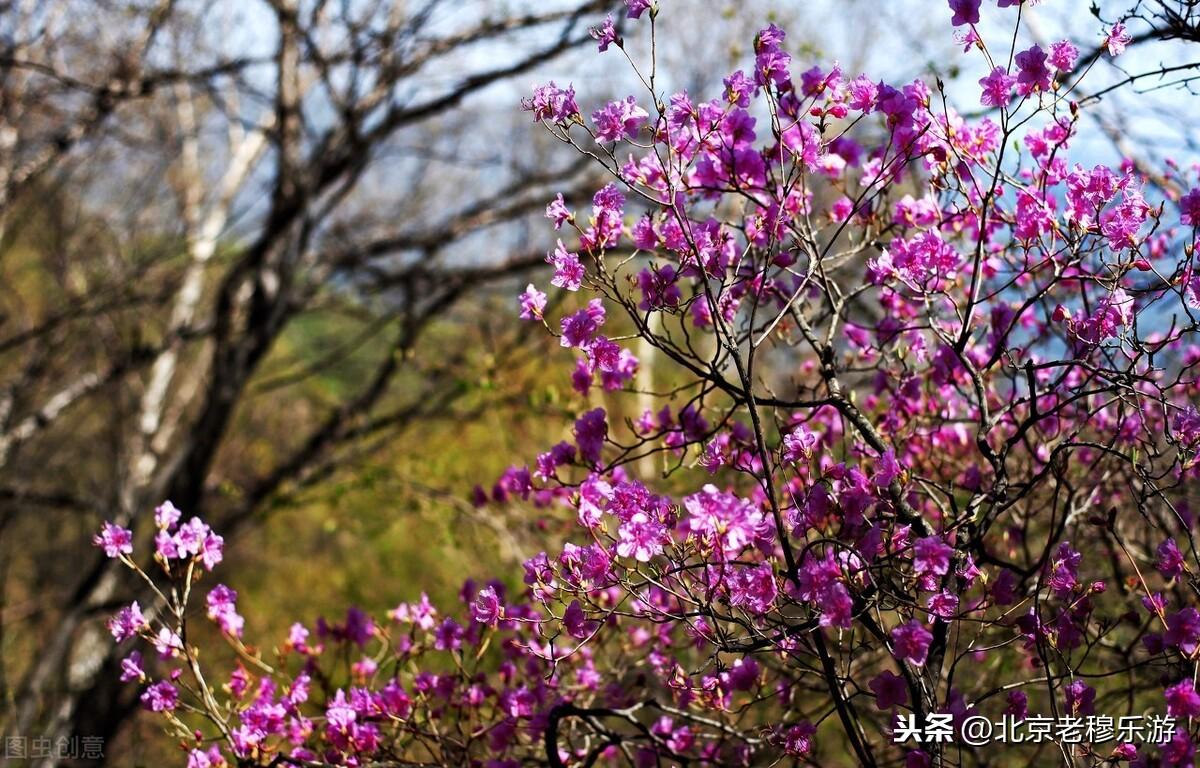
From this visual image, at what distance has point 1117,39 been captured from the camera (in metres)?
1.78

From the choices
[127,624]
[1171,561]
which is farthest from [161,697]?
[1171,561]

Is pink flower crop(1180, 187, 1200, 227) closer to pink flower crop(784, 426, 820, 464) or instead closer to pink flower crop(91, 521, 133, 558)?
pink flower crop(784, 426, 820, 464)

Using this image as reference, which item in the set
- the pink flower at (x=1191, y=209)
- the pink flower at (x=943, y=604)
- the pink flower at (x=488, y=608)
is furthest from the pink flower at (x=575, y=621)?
the pink flower at (x=1191, y=209)

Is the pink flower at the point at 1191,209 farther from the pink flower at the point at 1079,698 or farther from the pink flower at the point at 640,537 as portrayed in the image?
the pink flower at the point at 640,537

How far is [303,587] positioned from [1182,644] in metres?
12.8

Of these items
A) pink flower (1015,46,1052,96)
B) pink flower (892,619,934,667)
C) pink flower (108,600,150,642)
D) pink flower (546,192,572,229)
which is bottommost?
pink flower (892,619,934,667)

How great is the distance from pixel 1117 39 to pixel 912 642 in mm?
1082

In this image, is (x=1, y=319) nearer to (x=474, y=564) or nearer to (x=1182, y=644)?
(x=474, y=564)

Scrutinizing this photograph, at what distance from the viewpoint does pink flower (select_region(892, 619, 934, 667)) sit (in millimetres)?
1475

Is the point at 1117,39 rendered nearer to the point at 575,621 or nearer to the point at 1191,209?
the point at 1191,209

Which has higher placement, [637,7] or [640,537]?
[637,7]

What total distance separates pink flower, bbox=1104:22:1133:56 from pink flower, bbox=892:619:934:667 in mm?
1019

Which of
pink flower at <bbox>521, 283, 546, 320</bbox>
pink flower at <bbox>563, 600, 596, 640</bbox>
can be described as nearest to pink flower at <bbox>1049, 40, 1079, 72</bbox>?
pink flower at <bbox>521, 283, 546, 320</bbox>

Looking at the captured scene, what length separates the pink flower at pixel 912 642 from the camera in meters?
1.47
